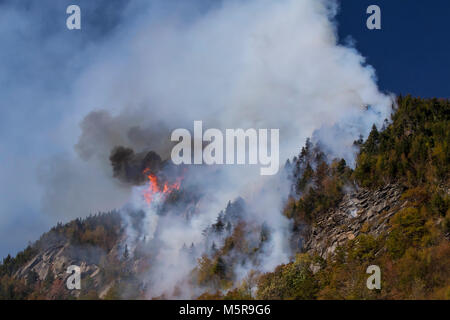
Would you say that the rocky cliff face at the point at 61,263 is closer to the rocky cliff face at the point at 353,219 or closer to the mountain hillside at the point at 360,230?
the mountain hillside at the point at 360,230

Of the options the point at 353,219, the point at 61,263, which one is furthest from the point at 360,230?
the point at 61,263

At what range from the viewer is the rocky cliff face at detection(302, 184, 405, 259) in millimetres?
86938

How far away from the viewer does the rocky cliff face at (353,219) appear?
86.9m

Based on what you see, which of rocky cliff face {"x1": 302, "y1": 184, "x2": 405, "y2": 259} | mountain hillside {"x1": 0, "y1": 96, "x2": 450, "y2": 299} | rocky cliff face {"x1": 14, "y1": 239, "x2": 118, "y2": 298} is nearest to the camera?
mountain hillside {"x1": 0, "y1": 96, "x2": 450, "y2": 299}

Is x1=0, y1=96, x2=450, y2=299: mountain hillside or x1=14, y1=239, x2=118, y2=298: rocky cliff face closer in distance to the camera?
x1=0, y1=96, x2=450, y2=299: mountain hillside

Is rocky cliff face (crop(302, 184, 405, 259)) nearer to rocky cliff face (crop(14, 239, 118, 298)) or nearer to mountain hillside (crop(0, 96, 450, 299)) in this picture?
mountain hillside (crop(0, 96, 450, 299))

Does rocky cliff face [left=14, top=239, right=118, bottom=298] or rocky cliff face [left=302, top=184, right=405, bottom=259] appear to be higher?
rocky cliff face [left=302, top=184, right=405, bottom=259]

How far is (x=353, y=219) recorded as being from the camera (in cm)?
9381

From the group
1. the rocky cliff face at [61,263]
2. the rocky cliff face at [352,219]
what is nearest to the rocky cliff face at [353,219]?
the rocky cliff face at [352,219]

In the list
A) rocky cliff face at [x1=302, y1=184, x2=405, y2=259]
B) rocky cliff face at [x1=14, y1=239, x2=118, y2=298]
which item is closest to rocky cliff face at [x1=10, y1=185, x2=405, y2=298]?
rocky cliff face at [x1=302, y1=184, x2=405, y2=259]

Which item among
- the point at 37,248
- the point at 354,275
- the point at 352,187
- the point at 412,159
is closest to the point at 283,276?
the point at 354,275

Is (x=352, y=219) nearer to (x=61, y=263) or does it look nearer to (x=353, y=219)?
(x=353, y=219)

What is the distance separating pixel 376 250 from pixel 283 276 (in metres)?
19.1

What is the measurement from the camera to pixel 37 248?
652 ft
